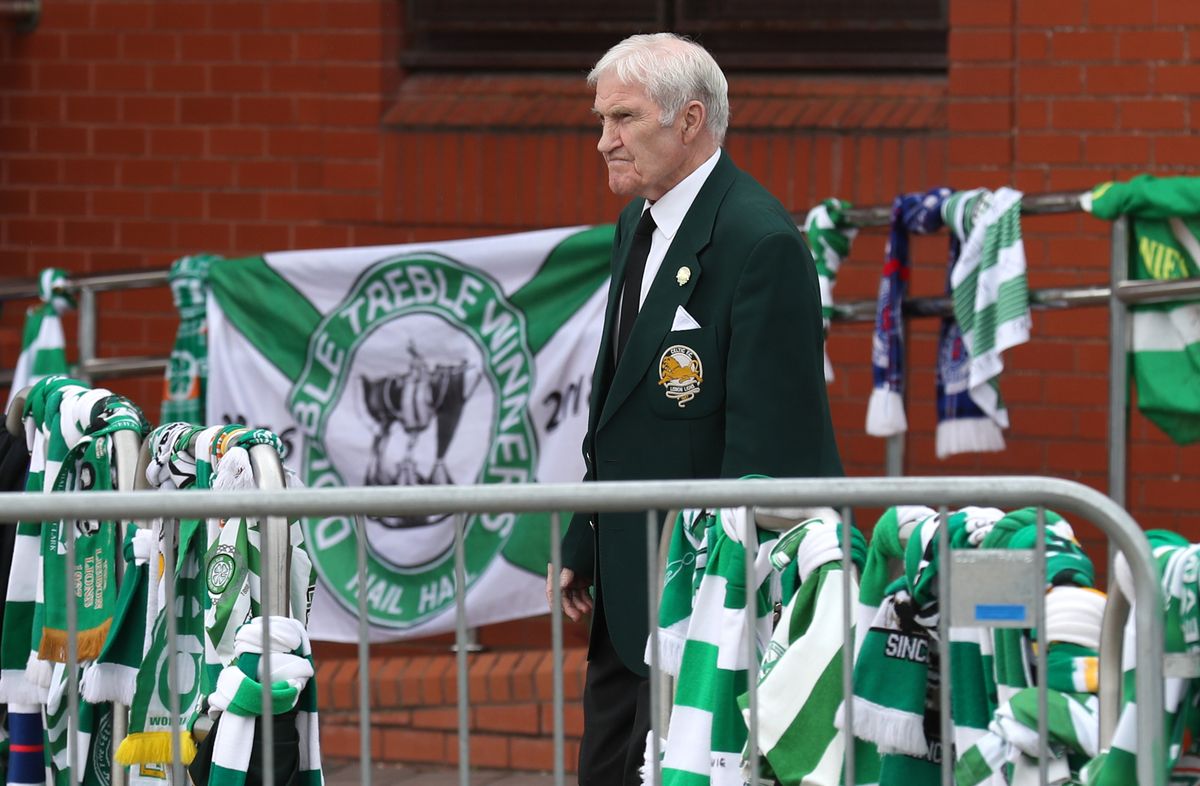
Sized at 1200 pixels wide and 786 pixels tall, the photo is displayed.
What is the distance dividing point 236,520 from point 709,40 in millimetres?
3646

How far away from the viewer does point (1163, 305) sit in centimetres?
512

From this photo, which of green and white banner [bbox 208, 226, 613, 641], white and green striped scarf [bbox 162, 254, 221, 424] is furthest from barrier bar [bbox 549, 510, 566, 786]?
white and green striped scarf [bbox 162, 254, 221, 424]

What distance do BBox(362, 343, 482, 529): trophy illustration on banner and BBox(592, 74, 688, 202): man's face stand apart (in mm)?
2173

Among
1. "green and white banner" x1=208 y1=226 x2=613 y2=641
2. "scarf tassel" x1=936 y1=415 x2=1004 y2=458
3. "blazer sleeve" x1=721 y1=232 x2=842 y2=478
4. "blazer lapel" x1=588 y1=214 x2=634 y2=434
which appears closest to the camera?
"blazer sleeve" x1=721 y1=232 x2=842 y2=478

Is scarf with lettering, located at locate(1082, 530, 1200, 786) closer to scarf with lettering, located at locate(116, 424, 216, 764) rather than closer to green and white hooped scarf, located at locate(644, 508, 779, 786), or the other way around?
green and white hooped scarf, located at locate(644, 508, 779, 786)

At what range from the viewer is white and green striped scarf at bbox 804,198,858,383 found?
5.57 metres

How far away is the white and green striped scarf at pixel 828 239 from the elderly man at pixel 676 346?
1.52 metres

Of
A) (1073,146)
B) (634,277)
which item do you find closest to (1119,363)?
(1073,146)

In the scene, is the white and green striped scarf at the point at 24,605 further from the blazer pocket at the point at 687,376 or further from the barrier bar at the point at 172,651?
the blazer pocket at the point at 687,376

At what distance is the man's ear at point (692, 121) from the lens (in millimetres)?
4004

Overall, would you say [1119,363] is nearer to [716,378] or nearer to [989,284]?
[989,284]

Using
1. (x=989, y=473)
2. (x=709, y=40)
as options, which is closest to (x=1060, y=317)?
(x=989, y=473)

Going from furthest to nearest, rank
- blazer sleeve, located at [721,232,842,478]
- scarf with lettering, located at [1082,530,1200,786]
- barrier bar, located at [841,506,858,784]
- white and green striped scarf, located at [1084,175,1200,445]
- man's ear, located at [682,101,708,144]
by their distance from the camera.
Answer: white and green striped scarf, located at [1084,175,1200,445]
man's ear, located at [682,101,708,144]
blazer sleeve, located at [721,232,842,478]
barrier bar, located at [841,506,858,784]
scarf with lettering, located at [1082,530,1200,786]

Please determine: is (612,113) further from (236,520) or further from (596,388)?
(236,520)
